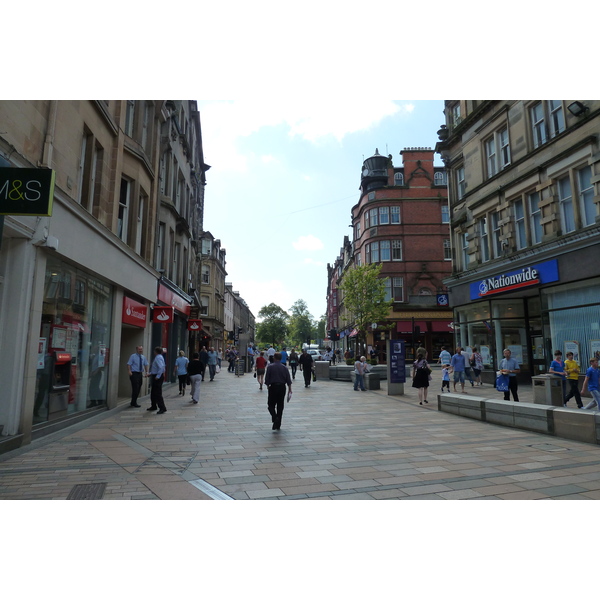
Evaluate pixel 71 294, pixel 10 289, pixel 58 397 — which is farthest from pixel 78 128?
pixel 58 397

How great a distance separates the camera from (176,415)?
11750 millimetres

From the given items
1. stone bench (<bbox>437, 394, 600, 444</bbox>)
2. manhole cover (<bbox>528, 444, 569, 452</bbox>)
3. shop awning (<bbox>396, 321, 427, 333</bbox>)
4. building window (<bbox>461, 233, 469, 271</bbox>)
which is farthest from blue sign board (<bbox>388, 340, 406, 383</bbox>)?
shop awning (<bbox>396, 321, 427, 333</bbox>)

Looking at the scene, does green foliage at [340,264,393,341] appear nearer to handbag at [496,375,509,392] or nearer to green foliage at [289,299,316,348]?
handbag at [496,375,509,392]

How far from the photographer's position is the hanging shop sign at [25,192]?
16.0 ft

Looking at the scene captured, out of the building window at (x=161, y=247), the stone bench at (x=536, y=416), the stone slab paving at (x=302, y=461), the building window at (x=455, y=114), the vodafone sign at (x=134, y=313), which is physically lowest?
the stone slab paving at (x=302, y=461)

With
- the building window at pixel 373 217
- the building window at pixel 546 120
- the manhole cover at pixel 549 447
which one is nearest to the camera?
the manhole cover at pixel 549 447

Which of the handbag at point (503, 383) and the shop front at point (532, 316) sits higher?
the shop front at point (532, 316)

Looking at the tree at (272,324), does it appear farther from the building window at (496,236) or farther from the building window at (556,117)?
the building window at (556,117)

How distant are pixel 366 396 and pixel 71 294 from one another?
11.4 meters

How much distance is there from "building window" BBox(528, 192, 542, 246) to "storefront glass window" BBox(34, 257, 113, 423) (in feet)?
52.6

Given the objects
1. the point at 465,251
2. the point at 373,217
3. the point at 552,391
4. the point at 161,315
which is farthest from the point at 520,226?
the point at 373,217

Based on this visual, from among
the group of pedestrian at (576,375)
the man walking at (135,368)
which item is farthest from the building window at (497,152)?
the man walking at (135,368)

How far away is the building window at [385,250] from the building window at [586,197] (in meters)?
28.4

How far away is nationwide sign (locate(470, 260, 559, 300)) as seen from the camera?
16.6 m
